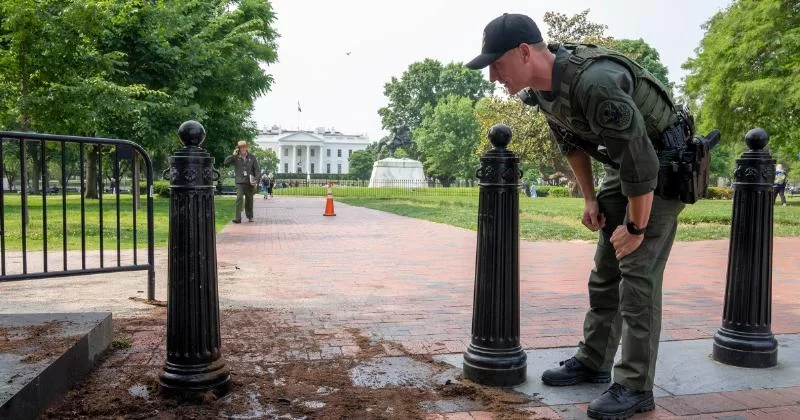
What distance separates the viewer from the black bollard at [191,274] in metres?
2.69

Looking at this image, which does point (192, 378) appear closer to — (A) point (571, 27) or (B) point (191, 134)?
(B) point (191, 134)

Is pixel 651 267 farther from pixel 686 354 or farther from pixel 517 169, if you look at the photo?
pixel 686 354

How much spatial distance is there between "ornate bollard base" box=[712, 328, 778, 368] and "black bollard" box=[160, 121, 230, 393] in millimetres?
2630

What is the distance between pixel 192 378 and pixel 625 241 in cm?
196

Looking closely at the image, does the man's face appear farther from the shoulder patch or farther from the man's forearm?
the man's forearm

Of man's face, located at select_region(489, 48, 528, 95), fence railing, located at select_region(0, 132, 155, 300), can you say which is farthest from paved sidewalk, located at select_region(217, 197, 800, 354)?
man's face, located at select_region(489, 48, 528, 95)

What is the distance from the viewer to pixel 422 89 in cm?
7375

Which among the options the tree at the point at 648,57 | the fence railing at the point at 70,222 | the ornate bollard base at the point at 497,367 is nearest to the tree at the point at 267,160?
the tree at the point at 648,57

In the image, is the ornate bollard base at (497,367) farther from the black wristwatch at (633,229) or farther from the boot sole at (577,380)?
the black wristwatch at (633,229)

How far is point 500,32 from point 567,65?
300 millimetres

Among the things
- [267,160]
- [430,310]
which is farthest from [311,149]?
[430,310]

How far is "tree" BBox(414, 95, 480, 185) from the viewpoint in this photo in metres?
63.8

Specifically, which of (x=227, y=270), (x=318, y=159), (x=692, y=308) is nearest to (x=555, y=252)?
(x=692, y=308)

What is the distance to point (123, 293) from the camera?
207 inches
